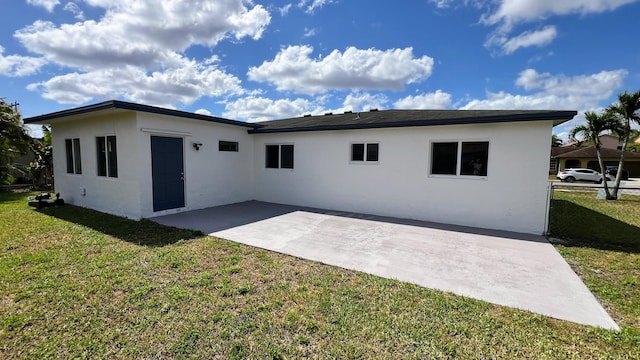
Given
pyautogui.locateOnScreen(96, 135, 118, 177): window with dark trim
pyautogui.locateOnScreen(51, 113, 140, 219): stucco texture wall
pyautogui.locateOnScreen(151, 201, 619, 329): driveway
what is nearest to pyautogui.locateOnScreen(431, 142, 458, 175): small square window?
pyautogui.locateOnScreen(151, 201, 619, 329): driveway

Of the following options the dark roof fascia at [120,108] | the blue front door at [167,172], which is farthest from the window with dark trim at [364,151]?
the blue front door at [167,172]

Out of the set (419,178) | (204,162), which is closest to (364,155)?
(419,178)

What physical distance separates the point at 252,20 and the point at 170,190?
622 centimetres

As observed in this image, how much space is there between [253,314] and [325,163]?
6334 mm

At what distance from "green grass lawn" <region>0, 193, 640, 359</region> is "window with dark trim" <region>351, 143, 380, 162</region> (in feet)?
15.0

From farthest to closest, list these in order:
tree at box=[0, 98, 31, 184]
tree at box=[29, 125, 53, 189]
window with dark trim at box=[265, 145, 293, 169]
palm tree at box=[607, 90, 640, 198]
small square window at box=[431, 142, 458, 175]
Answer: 1. tree at box=[29, 125, 53, 189]
2. palm tree at box=[607, 90, 640, 198]
3. tree at box=[0, 98, 31, 184]
4. window with dark trim at box=[265, 145, 293, 169]
5. small square window at box=[431, 142, 458, 175]

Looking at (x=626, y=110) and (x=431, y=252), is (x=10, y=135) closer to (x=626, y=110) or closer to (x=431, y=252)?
(x=431, y=252)

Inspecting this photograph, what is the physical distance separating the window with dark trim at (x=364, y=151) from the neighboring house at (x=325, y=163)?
36 mm

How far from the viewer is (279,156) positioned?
9867mm

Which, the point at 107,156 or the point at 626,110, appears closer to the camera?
the point at 107,156

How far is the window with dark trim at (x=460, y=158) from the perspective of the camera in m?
6.66

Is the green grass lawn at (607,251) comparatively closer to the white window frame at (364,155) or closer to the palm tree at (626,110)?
the white window frame at (364,155)

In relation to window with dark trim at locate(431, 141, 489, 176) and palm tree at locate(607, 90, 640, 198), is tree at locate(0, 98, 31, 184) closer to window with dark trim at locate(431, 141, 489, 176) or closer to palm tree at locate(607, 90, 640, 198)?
window with dark trim at locate(431, 141, 489, 176)

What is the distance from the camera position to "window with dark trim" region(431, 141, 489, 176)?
262 inches
